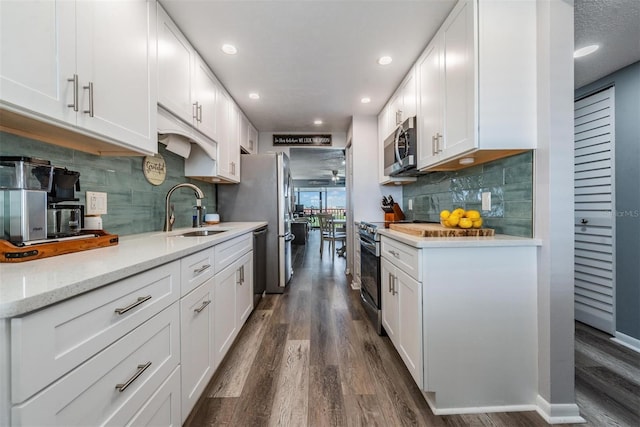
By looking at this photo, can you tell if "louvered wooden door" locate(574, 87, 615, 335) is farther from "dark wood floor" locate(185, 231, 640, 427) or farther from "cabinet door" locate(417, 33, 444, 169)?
"cabinet door" locate(417, 33, 444, 169)

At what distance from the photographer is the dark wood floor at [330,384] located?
4.33 ft

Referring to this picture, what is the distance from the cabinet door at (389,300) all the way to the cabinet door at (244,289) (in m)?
1.19

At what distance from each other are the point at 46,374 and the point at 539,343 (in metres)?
2.01

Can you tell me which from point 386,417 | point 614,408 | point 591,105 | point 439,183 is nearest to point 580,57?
point 591,105

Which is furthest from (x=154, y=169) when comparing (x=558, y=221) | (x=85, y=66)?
(x=558, y=221)

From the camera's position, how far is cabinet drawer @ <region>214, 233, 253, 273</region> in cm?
165

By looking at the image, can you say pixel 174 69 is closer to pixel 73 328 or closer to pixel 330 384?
pixel 73 328

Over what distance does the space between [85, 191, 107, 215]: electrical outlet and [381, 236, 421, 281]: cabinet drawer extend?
5.98 feet

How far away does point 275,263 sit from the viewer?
3.27 meters

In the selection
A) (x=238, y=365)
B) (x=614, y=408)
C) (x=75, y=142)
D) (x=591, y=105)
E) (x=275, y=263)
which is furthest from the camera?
(x=275, y=263)

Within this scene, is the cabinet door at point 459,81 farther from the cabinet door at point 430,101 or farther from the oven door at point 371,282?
the oven door at point 371,282

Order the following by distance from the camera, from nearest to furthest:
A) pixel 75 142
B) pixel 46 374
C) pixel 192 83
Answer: pixel 46 374 < pixel 75 142 < pixel 192 83

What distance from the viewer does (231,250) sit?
1.93m

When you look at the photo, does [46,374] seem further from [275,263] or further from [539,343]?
[275,263]
